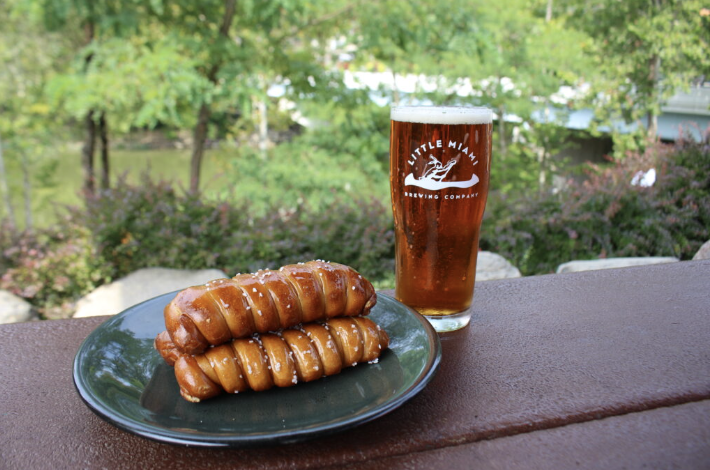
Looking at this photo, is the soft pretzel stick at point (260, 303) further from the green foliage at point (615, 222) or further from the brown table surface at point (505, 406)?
the green foliage at point (615, 222)

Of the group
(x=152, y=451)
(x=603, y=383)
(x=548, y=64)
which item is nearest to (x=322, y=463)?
(x=152, y=451)

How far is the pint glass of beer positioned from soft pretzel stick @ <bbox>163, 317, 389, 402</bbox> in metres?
0.31

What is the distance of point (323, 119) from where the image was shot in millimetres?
9656

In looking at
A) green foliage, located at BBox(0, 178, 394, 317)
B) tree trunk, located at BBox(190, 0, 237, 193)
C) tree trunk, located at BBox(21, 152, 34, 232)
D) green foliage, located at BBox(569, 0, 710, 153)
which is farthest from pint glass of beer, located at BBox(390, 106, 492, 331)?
tree trunk, located at BBox(21, 152, 34, 232)

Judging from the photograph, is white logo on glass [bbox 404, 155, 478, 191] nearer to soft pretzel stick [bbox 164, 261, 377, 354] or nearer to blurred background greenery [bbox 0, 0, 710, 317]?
soft pretzel stick [bbox 164, 261, 377, 354]

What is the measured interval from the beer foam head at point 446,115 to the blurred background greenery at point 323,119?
3860mm

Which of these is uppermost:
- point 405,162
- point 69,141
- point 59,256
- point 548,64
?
point 405,162

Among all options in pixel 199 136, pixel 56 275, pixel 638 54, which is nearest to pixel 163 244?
pixel 56 275

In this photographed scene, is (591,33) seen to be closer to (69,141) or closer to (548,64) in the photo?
(548,64)

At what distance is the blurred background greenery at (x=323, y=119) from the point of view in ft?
16.9

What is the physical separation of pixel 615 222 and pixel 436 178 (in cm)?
496

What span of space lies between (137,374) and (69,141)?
14033 mm

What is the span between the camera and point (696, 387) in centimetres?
104

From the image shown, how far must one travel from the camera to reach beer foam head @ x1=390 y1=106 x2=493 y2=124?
1.20 metres
